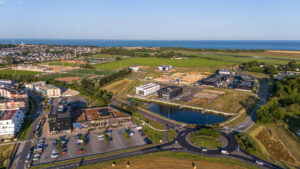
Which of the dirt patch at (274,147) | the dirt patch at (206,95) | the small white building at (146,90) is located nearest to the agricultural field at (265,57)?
the dirt patch at (206,95)

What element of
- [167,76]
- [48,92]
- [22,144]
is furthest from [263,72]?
[22,144]

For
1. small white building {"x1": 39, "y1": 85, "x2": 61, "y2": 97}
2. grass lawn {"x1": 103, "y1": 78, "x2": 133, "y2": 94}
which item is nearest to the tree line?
grass lawn {"x1": 103, "y1": 78, "x2": 133, "y2": 94}

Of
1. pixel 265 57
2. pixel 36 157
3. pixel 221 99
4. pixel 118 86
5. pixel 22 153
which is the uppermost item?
pixel 265 57

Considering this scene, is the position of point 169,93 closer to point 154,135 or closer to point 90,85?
point 154,135

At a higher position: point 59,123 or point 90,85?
point 90,85

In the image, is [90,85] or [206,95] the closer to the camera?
[206,95]

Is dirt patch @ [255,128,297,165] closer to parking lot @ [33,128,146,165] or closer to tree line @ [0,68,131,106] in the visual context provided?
parking lot @ [33,128,146,165]

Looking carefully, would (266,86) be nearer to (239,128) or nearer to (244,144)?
(239,128)

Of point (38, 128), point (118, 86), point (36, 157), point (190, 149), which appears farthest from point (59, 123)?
point (118, 86)
